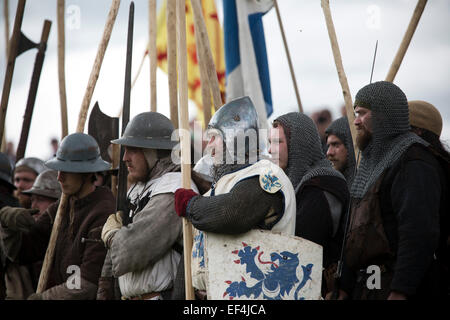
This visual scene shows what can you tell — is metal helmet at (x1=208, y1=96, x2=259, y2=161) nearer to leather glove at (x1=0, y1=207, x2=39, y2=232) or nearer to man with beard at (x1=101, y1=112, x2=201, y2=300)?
man with beard at (x1=101, y1=112, x2=201, y2=300)

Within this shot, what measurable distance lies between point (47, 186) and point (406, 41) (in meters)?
3.57

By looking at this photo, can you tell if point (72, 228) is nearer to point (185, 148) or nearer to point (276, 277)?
point (185, 148)

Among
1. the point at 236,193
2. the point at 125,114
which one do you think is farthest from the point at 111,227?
the point at 236,193

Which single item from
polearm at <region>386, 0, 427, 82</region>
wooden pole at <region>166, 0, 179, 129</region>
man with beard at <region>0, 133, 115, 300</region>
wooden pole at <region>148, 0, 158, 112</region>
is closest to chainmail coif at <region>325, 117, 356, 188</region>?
polearm at <region>386, 0, 427, 82</region>

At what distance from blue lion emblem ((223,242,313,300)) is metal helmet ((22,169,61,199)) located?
3286 mm

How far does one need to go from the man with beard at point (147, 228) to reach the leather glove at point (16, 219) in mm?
1273

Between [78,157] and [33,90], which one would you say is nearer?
[78,157]

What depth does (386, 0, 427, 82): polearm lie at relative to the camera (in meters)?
5.22

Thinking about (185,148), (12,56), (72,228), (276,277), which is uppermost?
(12,56)

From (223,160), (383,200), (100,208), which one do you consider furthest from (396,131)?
(100,208)

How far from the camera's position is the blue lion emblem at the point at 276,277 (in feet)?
13.4

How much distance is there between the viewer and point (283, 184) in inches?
166

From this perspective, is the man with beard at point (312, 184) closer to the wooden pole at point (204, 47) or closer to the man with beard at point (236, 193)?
the man with beard at point (236, 193)

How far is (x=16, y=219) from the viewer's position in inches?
245
